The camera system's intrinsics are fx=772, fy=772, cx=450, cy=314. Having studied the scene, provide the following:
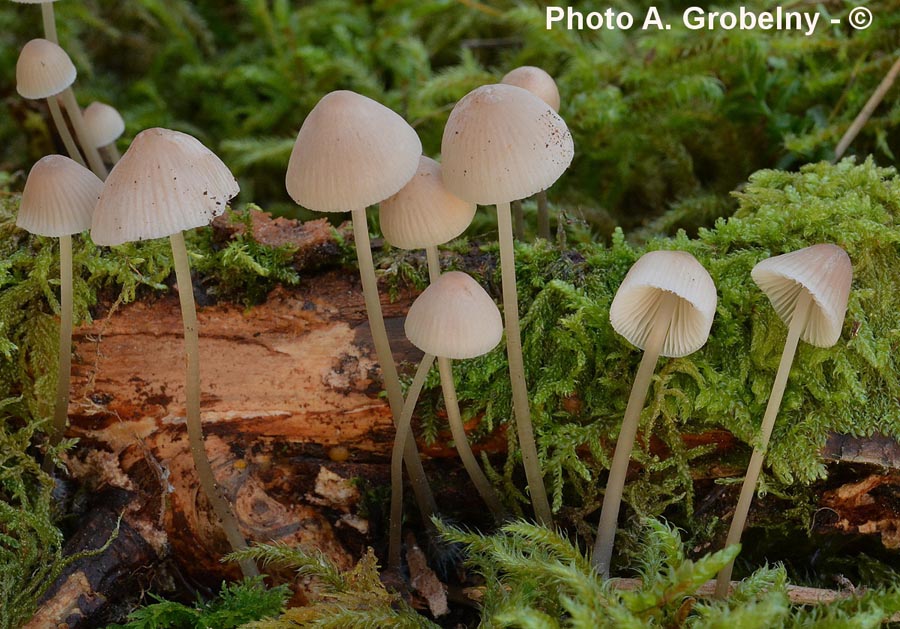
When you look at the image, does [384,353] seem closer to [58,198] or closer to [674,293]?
[674,293]

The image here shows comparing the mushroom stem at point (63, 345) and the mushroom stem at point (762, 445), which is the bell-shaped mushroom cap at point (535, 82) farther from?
the mushroom stem at point (63, 345)

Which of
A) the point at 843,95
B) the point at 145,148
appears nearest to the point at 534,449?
the point at 145,148

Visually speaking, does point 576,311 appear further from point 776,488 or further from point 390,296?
point 776,488

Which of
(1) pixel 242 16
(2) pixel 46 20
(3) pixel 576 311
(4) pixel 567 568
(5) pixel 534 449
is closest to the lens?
(4) pixel 567 568

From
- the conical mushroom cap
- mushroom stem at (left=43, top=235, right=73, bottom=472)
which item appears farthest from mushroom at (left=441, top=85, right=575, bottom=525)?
mushroom stem at (left=43, top=235, right=73, bottom=472)

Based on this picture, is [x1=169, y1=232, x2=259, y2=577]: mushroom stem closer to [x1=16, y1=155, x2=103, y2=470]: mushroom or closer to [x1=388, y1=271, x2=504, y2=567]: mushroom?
[x1=16, y1=155, x2=103, y2=470]: mushroom

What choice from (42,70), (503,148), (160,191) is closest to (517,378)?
(503,148)
